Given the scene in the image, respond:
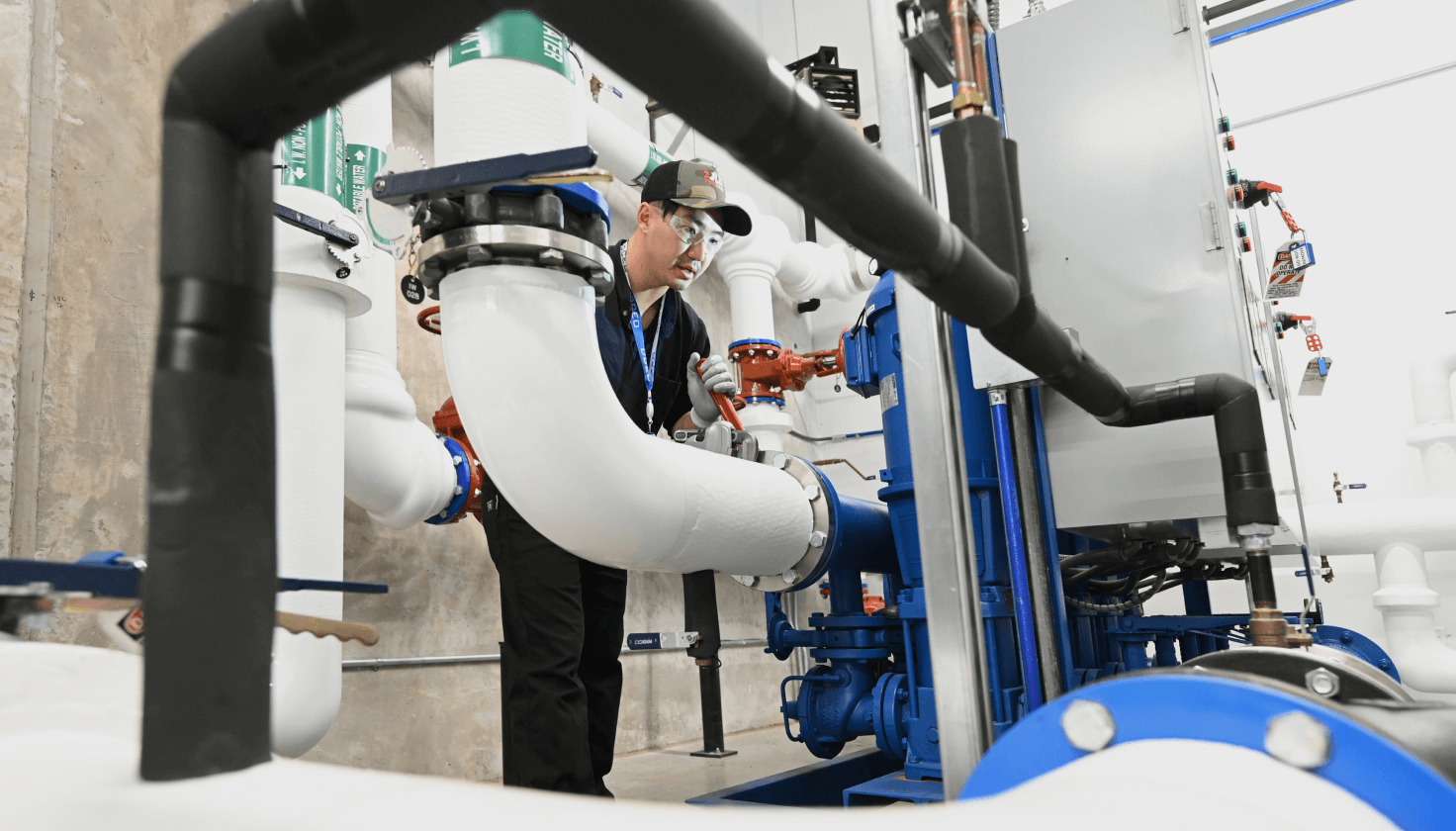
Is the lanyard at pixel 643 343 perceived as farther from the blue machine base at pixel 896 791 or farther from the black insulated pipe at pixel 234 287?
the black insulated pipe at pixel 234 287

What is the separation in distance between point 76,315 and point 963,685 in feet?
5.71

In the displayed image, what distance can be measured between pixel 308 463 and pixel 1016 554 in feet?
3.36

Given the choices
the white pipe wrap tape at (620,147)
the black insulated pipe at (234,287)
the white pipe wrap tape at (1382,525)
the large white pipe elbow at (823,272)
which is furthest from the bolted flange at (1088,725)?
the large white pipe elbow at (823,272)

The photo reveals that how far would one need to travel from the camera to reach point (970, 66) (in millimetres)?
772

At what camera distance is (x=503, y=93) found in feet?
2.71

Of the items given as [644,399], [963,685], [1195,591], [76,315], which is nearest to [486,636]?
[644,399]

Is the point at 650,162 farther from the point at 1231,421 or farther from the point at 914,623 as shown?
the point at 1231,421

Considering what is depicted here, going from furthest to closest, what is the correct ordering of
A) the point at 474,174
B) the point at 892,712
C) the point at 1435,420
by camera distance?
the point at 1435,420, the point at 892,712, the point at 474,174

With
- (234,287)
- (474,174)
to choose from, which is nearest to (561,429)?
(474,174)

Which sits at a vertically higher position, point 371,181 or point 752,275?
point 752,275

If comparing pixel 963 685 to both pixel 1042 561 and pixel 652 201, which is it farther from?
pixel 652 201

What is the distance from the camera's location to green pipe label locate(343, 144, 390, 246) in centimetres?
159

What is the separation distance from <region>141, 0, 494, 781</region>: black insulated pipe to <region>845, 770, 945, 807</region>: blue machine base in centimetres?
128

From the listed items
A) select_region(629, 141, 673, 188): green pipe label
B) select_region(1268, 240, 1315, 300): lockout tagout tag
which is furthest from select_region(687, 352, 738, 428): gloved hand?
select_region(629, 141, 673, 188): green pipe label
